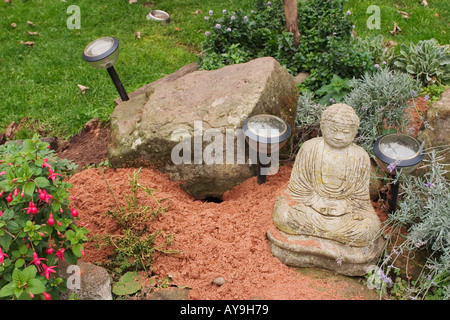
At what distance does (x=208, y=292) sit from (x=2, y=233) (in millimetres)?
1575

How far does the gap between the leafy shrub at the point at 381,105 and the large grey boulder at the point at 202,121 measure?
75 centimetres

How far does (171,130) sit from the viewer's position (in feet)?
14.7

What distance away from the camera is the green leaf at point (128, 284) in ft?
11.5

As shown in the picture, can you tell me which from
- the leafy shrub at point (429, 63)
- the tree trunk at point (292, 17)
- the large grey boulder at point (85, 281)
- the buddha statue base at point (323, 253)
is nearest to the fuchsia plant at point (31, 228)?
the large grey boulder at point (85, 281)

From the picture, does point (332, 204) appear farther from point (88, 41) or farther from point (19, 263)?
point (88, 41)

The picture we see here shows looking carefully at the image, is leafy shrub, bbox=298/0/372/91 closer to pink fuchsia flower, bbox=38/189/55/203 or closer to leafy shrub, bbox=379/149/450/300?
leafy shrub, bbox=379/149/450/300

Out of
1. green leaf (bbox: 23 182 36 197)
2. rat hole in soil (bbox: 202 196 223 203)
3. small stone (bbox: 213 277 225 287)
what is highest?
green leaf (bbox: 23 182 36 197)

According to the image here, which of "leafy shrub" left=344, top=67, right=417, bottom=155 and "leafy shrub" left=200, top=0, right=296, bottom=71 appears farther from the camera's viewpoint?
"leafy shrub" left=200, top=0, right=296, bottom=71

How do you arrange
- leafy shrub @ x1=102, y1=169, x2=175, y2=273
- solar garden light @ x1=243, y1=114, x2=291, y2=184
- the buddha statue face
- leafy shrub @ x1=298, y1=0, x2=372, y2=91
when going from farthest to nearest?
leafy shrub @ x1=298, y1=0, x2=372, y2=91, solar garden light @ x1=243, y1=114, x2=291, y2=184, leafy shrub @ x1=102, y1=169, x2=175, y2=273, the buddha statue face

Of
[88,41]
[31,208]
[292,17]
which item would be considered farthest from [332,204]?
[88,41]

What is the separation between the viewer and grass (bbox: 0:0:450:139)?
6270mm

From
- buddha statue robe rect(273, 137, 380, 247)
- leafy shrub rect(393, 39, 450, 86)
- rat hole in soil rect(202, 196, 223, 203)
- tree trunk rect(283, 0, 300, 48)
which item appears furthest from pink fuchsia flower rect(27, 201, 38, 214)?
leafy shrub rect(393, 39, 450, 86)

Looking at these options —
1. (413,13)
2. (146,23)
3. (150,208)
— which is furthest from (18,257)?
(413,13)

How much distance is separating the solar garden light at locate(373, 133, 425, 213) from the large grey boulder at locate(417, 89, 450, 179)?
0.72 m
